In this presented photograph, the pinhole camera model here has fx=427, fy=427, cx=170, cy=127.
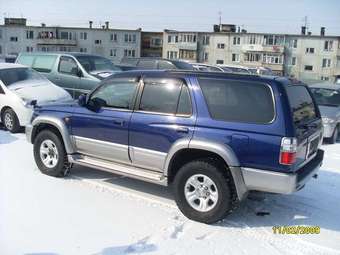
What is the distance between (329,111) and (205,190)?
7.12 metres

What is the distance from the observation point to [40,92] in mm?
9875

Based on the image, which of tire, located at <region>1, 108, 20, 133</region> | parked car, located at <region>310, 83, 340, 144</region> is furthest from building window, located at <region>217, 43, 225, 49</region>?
tire, located at <region>1, 108, 20, 133</region>

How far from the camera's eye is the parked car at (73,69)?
12.4 metres

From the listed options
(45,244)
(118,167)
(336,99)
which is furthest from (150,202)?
(336,99)

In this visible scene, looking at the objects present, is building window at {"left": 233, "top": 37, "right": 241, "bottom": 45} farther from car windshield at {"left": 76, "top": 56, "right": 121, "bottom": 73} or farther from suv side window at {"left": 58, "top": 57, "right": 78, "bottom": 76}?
suv side window at {"left": 58, "top": 57, "right": 78, "bottom": 76}

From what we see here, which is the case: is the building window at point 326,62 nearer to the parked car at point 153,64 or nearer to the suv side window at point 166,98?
the parked car at point 153,64

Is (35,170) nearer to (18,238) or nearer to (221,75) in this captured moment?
(18,238)

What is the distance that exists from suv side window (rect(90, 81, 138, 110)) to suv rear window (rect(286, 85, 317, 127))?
6.60ft

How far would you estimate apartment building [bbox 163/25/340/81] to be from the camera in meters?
62.9

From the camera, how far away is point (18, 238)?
4367mm

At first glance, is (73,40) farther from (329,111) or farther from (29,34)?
(329,111)

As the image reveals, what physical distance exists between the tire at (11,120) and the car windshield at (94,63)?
3503mm

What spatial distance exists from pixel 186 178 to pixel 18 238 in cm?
194

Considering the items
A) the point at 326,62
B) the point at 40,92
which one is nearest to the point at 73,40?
the point at 326,62
